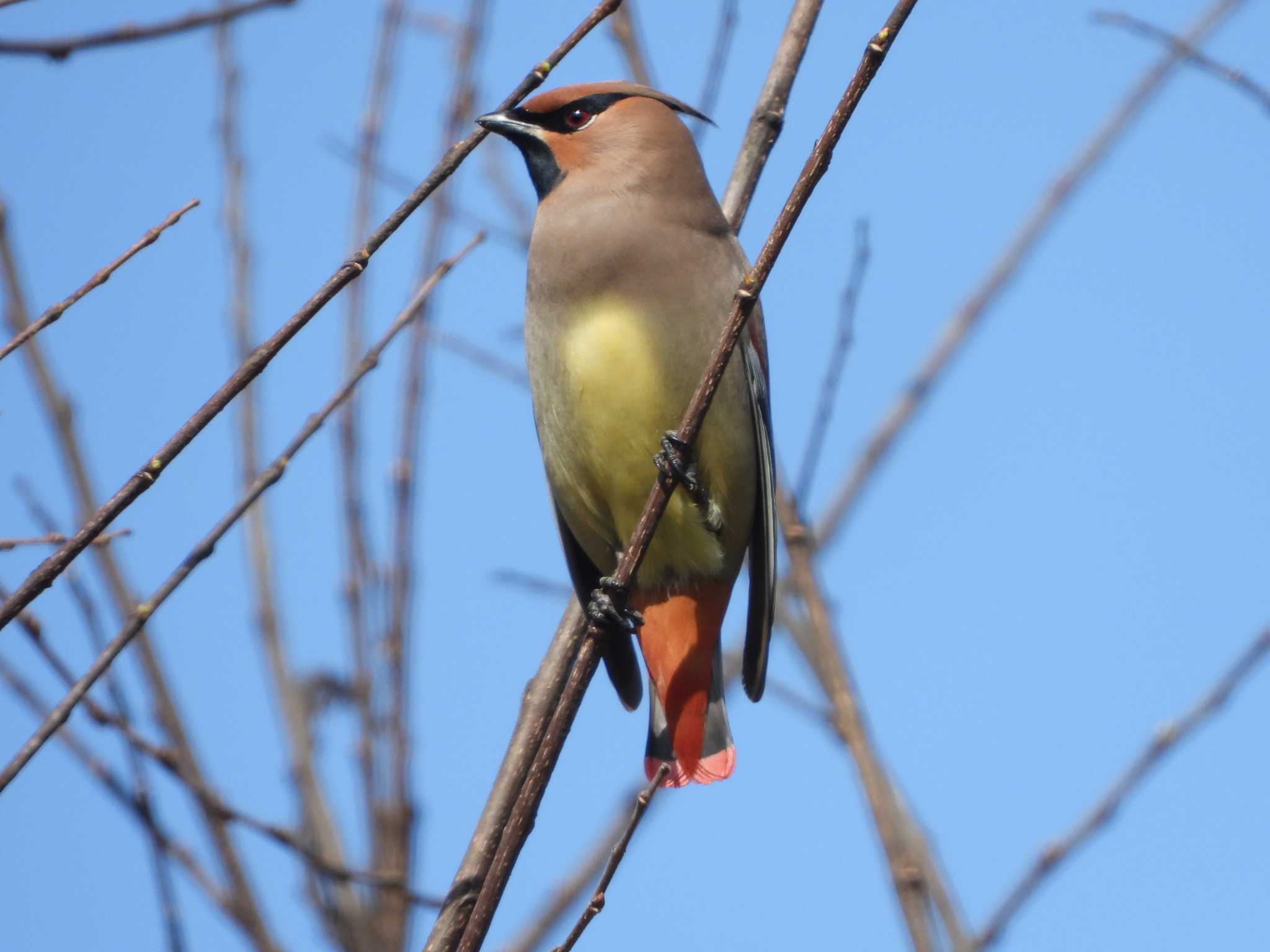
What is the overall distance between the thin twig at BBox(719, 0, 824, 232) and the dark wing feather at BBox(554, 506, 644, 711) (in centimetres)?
77

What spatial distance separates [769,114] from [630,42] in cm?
34

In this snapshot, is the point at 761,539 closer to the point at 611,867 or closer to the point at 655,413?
the point at 655,413

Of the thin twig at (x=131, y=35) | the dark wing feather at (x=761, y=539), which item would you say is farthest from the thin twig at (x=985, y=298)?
the thin twig at (x=131, y=35)

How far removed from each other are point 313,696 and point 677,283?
1199 millimetres

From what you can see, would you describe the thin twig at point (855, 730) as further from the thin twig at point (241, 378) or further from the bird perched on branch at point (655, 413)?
the thin twig at point (241, 378)

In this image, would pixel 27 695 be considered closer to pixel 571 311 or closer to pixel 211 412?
pixel 211 412

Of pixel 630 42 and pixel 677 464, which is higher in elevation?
pixel 630 42

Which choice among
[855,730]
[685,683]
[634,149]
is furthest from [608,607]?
[634,149]

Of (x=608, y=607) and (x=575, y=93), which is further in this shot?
(x=575, y=93)

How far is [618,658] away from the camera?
3500mm

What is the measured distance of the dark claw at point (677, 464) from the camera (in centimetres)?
244

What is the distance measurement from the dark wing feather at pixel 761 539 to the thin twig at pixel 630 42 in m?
0.57

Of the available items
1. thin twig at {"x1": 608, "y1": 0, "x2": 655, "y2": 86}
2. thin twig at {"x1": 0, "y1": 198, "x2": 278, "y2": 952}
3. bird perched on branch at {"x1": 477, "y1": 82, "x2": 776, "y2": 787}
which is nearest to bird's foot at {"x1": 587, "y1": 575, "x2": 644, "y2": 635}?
bird perched on branch at {"x1": 477, "y1": 82, "x2": 776, "y2": 787}

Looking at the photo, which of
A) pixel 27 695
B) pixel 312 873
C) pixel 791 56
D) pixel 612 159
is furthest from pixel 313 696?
pixel 791 56
